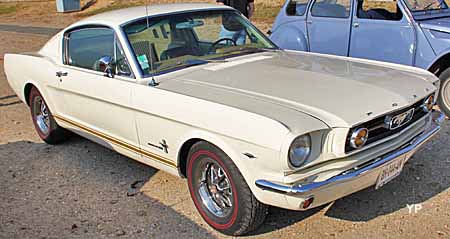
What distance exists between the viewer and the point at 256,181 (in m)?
2.97

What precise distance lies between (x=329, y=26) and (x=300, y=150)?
397 cm

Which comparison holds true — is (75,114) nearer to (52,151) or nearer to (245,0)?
(52,151)

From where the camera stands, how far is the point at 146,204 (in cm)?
396

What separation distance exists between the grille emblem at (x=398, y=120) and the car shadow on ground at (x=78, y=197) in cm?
147

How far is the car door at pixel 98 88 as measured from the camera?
3975 millimetres

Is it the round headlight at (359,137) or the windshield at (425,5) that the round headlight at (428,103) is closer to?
the round headlight at (359,137)

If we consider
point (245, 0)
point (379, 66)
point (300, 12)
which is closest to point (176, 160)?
point (379, 66)

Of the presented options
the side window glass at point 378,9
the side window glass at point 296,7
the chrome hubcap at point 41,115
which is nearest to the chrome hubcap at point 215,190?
the chrome hubcap at point 41,115

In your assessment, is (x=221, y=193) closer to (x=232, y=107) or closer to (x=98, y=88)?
(x=232, y=107)

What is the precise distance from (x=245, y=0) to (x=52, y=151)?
173 inches

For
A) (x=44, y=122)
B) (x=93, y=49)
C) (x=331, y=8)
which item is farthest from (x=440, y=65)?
(x=44, y=122)

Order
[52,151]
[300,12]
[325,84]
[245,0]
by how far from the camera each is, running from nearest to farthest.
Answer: [325,84], [52,151], [300,12], [245,0]

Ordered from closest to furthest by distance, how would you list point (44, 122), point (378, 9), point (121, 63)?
point (121, 63)
point (44, 122)
point (378, 9)

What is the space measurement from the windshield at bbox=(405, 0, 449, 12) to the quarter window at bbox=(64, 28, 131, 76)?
3.68m
